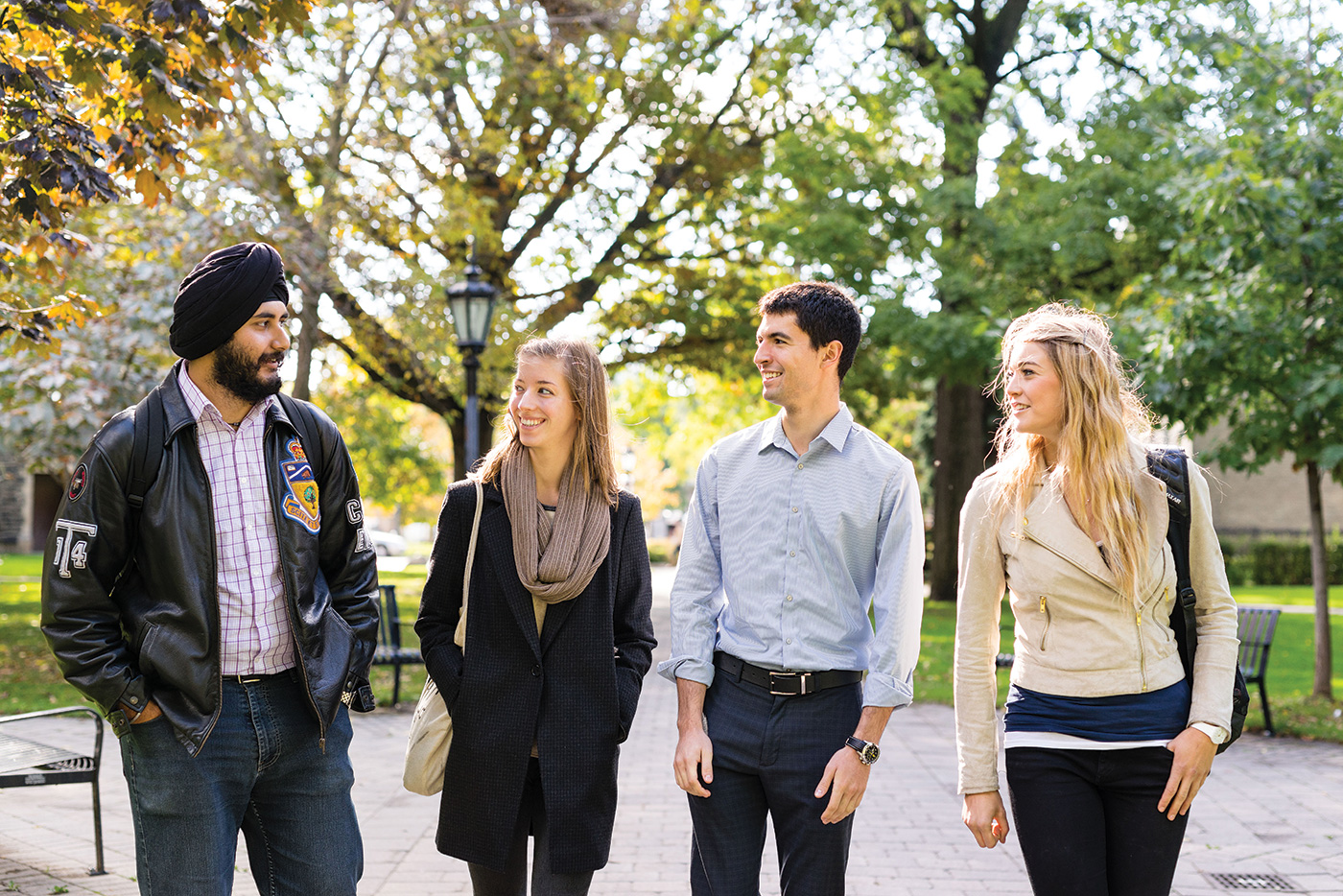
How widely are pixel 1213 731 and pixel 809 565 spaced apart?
1073mm

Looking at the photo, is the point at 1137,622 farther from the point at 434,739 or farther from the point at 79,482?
the point at 79,482

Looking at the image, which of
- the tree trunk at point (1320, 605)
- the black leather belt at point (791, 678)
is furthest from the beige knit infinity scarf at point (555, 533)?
the tree trunk at point (1320, 605)

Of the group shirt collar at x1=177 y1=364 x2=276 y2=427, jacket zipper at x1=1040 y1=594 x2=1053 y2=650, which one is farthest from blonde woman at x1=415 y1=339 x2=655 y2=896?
jacket zipper at x1=1040 y1=594 x2=1053 y2=650

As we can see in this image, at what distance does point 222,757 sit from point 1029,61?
20312 mm

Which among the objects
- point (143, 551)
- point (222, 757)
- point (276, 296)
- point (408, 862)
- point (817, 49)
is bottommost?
point (408, 862)

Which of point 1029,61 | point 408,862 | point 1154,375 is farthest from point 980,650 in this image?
point 1029,61

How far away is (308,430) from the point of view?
11.0 feet

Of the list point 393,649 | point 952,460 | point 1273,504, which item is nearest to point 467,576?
point 393,649

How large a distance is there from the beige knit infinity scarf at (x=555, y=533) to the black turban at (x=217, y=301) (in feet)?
2.69

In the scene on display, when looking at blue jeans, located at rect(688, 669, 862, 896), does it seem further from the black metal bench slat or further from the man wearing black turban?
the black metal bench slat

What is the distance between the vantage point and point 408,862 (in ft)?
18.3

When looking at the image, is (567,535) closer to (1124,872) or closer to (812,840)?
(812,840)

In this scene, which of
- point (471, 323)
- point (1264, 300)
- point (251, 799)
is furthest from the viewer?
point (471, 323)

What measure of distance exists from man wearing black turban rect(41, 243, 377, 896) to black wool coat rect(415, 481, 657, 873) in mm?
300
